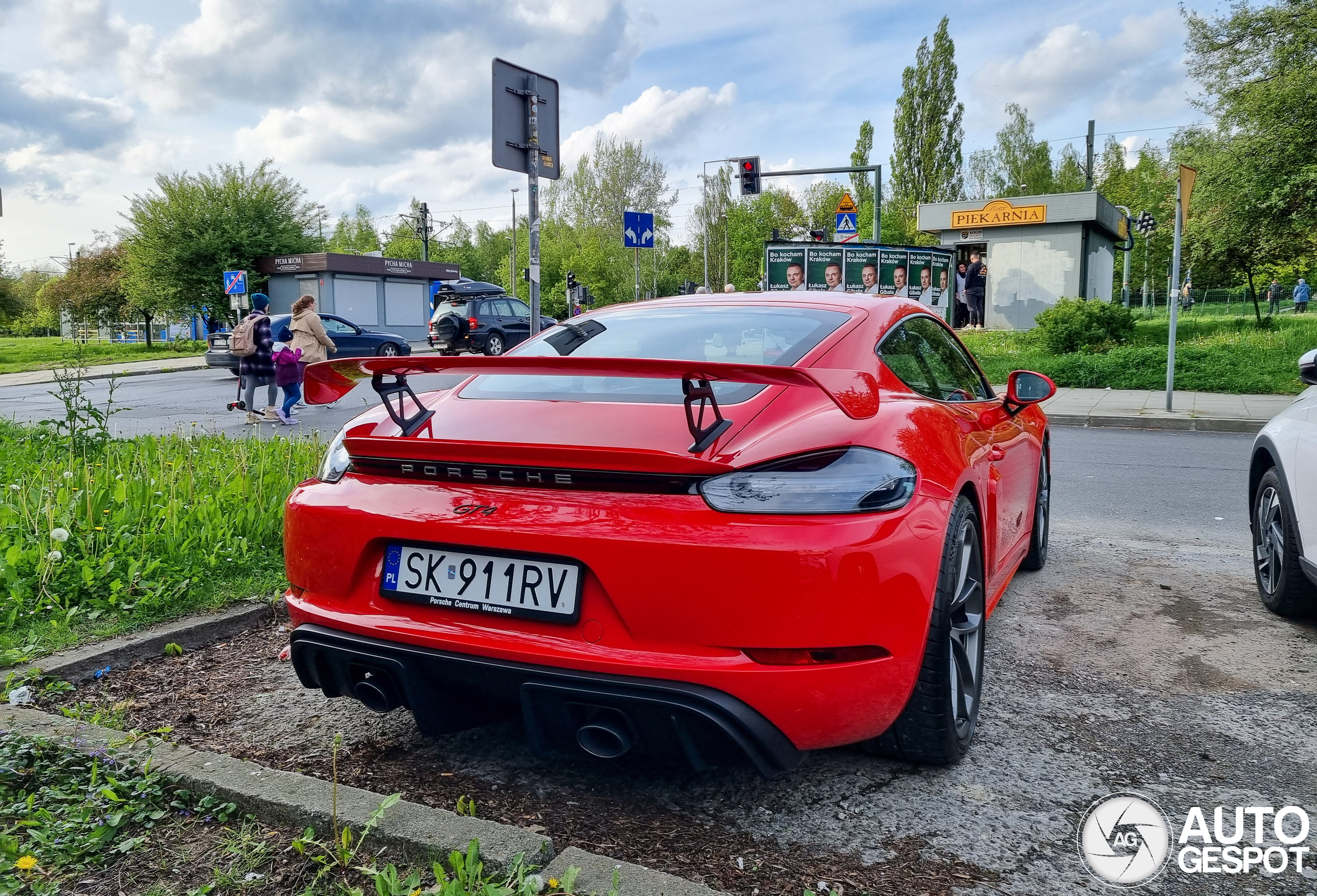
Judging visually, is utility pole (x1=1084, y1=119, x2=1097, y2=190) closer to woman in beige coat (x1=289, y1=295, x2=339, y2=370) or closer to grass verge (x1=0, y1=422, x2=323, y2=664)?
woman in beige coat (x1=289, y1=295, x2=339, y2=370)

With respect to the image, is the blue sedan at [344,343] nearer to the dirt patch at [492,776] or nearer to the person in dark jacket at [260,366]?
the person in dark jacket at [260,366]

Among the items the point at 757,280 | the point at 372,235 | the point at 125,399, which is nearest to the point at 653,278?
the point at 757,280

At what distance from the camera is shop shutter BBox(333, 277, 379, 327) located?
4350 cm

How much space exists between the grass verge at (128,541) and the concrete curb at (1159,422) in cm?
1033

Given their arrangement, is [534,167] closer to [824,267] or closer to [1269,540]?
[1269,540]

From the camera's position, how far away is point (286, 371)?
1343 centimetres

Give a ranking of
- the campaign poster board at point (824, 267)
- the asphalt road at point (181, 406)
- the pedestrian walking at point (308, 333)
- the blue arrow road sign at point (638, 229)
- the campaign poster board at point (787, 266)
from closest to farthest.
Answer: the asphalt road at point (181, 406), the pedestrian walking at point (308, 333), the blue arrow road sign at point (638, 229), the campaign poster board at point (824, 267), the campaign poster board at point (787, 266)

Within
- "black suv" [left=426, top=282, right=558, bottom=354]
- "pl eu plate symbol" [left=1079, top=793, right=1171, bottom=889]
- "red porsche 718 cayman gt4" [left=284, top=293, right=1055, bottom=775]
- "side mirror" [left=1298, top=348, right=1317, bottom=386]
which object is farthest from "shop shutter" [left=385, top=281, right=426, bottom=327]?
"pl eu plate symbol" [left=1079, top=793, right=1171, bottom=889]

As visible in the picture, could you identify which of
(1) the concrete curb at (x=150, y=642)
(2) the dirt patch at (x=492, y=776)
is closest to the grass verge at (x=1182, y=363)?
(1) the concrete curb at (x=150, y=642)

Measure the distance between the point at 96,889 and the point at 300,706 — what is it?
44.1 inches

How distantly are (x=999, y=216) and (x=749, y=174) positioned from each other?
1521 cm

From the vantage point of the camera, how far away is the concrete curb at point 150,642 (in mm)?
3305

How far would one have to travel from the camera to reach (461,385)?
9.65ft

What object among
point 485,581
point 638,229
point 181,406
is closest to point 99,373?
point 181,406
